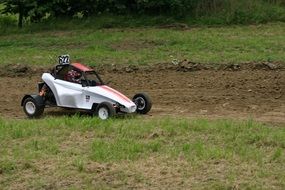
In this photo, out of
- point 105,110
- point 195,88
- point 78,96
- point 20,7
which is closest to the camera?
point 105,110

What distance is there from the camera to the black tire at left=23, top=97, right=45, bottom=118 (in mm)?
12844

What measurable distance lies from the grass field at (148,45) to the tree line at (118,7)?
1560 mm

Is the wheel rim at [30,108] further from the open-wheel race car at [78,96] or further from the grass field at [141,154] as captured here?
the grass field at [141,154]

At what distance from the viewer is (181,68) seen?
16.8 metres

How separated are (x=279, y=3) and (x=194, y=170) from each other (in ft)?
60.8

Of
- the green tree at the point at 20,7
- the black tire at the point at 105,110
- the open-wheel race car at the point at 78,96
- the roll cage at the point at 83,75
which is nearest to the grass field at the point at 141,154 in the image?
the black tire at the point at 105,110

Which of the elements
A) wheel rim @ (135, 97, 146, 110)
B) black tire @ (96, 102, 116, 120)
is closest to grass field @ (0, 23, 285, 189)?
black tire @ (96, 102, 116, 120)

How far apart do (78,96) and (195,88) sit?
357 cm

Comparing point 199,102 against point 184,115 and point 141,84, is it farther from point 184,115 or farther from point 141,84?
point 141,84

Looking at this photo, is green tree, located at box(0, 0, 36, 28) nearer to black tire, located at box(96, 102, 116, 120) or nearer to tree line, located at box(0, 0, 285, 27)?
tree line, located at box(0, 0, 285, 27)

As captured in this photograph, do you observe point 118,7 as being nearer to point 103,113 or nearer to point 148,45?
point 148,45

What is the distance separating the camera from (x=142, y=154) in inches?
349

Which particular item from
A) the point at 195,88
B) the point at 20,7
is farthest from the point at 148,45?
the point at 20,7

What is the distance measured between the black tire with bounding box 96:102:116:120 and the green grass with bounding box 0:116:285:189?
2.40 ft
